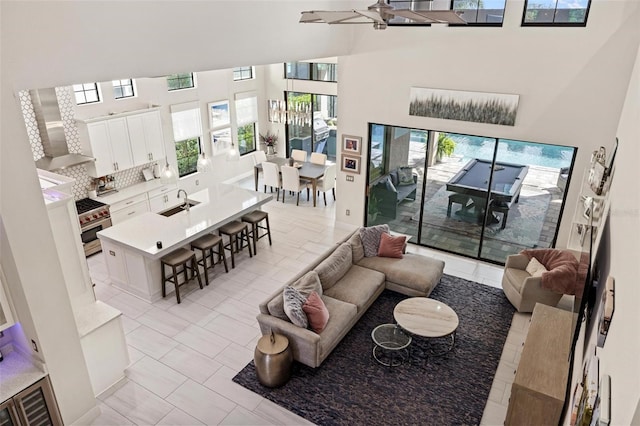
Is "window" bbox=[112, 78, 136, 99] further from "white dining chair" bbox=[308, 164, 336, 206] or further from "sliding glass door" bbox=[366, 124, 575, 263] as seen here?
"sliding glass door" bbox=[366, 124, 575, 263]

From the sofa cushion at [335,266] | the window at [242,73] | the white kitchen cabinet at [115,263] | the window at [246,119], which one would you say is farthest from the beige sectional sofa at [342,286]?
the window at [242,73]

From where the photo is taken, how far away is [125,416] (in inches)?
198

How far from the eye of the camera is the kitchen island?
6.85 m

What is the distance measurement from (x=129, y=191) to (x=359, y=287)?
5.40m

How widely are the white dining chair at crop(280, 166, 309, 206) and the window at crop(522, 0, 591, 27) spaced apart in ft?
18.5

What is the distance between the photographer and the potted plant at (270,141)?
12.7 m

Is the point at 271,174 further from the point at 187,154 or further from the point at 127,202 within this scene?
the point at 127,202

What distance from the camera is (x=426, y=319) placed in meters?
5.84

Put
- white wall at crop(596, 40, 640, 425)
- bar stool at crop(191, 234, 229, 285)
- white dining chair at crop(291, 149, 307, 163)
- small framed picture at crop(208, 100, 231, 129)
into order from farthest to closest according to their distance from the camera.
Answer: white dining chair at crop(291, 149, 307, 163)
small framed picture at crop(208, 100, 231, 129)
bar stool at crop(191, 234, 229, 285)
white wall at crop(596, 40, 640, 425)

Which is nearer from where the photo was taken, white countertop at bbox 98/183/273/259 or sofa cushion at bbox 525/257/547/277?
sofa cushion at bbox 525/257/547/277

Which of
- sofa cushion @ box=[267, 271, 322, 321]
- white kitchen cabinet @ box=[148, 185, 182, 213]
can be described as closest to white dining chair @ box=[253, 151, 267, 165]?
white kitchen cabinet @ box=[148, 185, 182, 213]

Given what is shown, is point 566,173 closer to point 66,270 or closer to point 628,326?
point 628,326

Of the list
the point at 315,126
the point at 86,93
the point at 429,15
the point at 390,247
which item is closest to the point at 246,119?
the point at 315,126

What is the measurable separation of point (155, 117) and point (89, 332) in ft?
18.0
